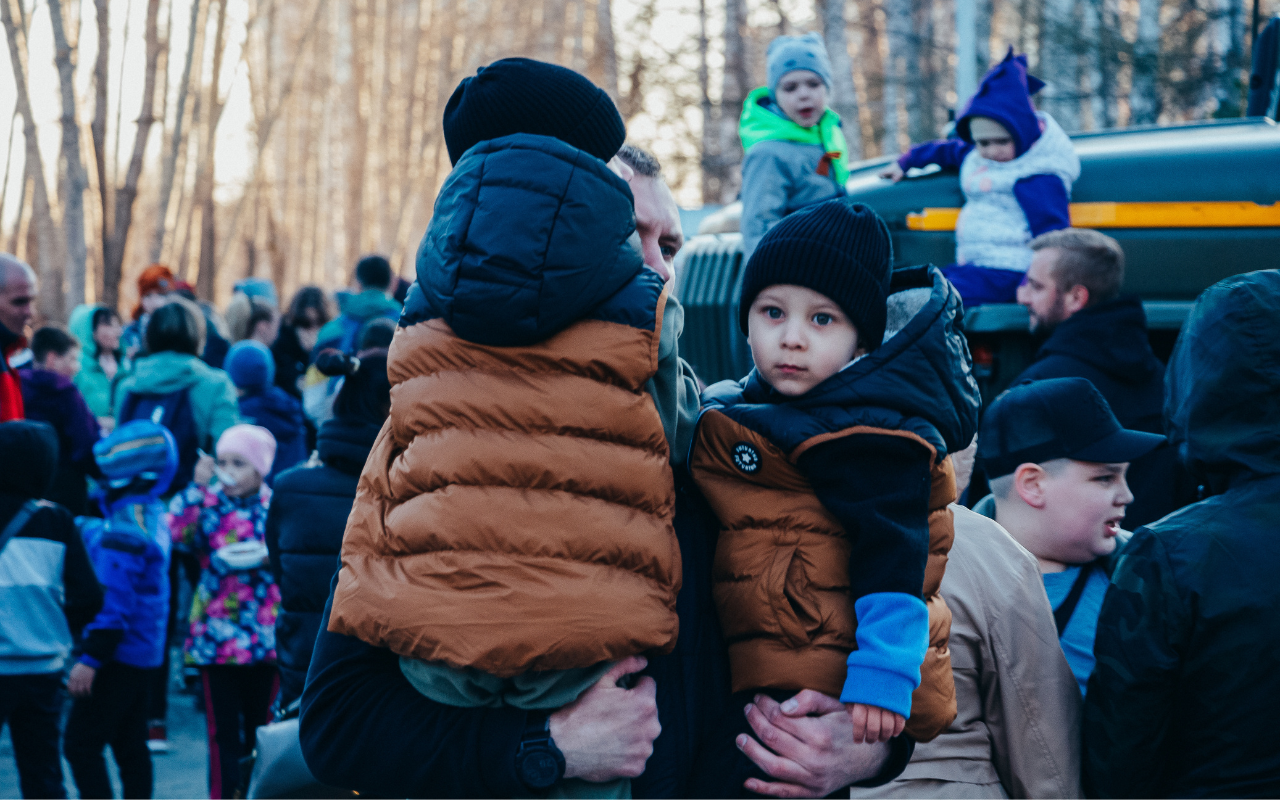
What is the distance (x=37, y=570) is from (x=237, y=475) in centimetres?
89

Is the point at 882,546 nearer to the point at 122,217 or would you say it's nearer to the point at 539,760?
the point at 539,760

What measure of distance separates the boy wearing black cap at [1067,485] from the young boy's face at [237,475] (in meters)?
3.08

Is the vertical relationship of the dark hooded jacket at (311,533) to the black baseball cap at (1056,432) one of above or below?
below

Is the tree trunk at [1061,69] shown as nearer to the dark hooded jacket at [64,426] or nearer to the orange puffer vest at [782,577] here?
the dark hooded jacket at [64,426]

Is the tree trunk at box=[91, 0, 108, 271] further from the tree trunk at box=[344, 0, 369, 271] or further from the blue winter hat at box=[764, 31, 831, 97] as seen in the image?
the tree trunk at box=[344, 0, 369, 271]

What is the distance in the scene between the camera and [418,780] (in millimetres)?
1566

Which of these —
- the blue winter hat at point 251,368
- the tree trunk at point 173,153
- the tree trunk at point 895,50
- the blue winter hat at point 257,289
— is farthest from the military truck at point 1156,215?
the tree trunk at point 173,153

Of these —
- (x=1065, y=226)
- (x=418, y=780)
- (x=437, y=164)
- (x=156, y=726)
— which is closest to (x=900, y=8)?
(x=1065, y=226)

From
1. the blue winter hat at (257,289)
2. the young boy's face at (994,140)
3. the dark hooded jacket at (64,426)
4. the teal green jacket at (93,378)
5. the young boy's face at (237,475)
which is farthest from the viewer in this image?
the blue winter hat at (257,289)

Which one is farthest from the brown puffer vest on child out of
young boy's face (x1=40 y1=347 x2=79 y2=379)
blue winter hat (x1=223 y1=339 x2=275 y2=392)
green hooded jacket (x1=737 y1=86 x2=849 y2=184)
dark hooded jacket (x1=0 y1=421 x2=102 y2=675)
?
young boy's face (x1=40 y1=347 x2=79 y2=379)

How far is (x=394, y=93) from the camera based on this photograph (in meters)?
34.2

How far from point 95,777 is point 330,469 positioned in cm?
175

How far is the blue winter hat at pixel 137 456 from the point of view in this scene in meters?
4.86

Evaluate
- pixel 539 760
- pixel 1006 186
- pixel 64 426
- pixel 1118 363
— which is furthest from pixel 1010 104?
pixel 64 426
